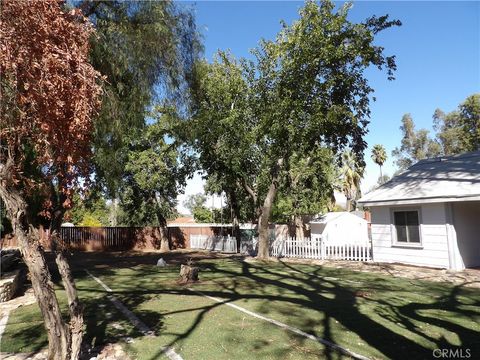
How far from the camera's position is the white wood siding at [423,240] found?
1346 cm

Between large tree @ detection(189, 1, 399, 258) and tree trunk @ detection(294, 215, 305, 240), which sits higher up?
large tree @ detection(189, 1, 399, 258)

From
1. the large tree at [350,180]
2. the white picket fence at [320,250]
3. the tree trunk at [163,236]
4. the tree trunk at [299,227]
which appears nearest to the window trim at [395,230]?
the white picket fence at [320,250]

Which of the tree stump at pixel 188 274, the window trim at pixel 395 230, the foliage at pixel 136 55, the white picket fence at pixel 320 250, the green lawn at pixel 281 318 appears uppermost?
the foliage at pixel 136 55

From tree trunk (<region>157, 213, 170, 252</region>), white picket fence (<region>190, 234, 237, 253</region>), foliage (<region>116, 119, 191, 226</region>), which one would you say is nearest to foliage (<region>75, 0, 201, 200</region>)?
foliage (<region>116, 119, 191, 226</region>)

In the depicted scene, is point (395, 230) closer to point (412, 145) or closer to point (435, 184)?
point (435, 184)

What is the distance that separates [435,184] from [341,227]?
1427cm

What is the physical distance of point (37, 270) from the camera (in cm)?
455

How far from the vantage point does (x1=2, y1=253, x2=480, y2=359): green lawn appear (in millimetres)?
5562

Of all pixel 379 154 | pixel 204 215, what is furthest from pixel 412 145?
pixel 204 215

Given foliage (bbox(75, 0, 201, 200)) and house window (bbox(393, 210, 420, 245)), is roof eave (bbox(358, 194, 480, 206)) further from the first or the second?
foliage (bbox(75, 0, 201, 200))

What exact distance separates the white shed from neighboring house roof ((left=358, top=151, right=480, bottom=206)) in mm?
10293

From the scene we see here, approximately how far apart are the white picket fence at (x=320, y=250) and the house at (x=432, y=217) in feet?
2.93

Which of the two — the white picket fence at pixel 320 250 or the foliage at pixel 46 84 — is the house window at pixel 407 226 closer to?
the white picket fence at pixel 320 250

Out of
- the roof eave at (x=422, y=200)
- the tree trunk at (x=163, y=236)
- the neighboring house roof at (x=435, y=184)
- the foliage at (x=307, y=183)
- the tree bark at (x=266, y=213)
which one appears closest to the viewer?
the roof eave at (x=422, y=200)
